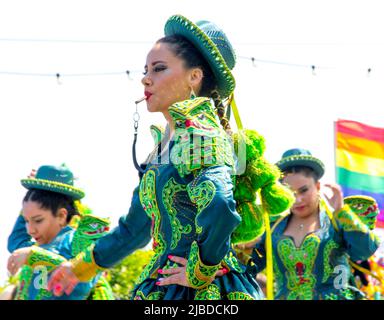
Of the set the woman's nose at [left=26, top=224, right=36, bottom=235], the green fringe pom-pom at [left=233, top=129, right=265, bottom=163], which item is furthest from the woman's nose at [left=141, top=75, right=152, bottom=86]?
the woman's nose at [left=26, top=224, right=36, bottom=235]

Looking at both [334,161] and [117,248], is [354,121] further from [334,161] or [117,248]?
[117,248]

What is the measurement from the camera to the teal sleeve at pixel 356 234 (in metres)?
6.88

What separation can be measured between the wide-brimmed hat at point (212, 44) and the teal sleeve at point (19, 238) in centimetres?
335

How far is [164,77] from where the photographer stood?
412 centimetres

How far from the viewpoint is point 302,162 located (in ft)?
25.3

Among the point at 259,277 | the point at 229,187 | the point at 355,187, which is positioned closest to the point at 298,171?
the point at 259,277

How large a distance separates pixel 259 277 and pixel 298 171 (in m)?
1.40

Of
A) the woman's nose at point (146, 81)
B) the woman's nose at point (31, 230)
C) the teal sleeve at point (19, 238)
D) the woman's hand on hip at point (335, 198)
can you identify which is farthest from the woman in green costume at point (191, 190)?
the teal sleeve at point (19, 238)

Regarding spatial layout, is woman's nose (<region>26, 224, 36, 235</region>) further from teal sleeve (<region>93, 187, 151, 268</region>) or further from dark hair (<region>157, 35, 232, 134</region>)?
dark hair (<region>157, 35, 232, 134</region>)

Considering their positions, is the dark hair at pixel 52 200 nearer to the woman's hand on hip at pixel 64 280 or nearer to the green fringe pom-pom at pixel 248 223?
the woman's hand on hip at pixel 64 280

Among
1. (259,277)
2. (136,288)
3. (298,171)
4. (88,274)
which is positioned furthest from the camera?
(259,277)
